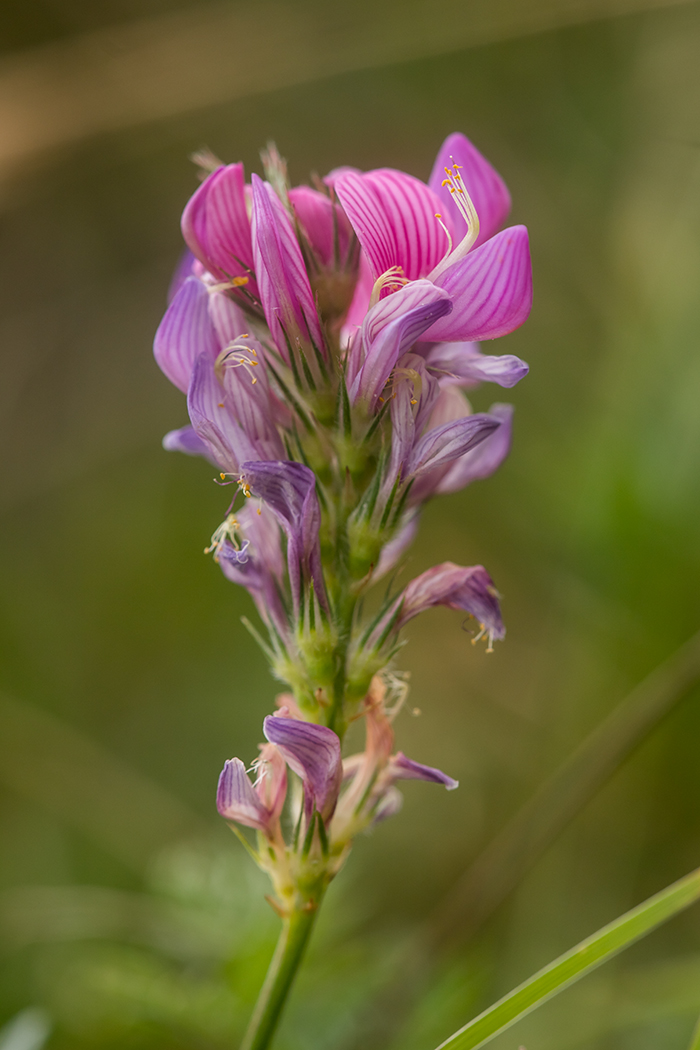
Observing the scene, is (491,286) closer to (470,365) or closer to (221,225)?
(470,365)

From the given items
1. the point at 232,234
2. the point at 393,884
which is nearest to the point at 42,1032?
the point at 232,234

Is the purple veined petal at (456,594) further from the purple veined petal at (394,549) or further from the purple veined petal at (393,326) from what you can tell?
the purple veined petal at (393,326)

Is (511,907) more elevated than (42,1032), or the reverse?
(511,907)

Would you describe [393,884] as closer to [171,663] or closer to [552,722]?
[552,722]

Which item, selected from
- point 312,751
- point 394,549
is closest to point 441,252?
point 394,549

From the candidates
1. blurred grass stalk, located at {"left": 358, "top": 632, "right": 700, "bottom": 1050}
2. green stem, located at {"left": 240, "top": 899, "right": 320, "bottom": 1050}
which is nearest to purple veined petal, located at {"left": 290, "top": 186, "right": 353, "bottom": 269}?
green stem, located at {"left": 240, "top": 899, "right": 320, "bottom": 1050}

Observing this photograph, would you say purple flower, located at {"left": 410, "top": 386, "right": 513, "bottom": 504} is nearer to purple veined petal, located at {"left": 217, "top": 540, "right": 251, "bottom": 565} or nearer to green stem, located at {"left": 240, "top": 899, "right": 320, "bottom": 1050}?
purple veined petal, located at {"left": 217, "top": 540, "right": 251, "bottom": 565}

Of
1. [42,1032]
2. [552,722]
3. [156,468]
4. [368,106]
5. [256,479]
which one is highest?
[368,106]
